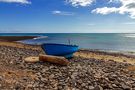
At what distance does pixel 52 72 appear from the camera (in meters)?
15.2

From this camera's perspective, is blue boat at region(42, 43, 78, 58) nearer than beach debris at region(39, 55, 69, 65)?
No

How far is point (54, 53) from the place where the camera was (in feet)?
82.7

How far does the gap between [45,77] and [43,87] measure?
7.03ft

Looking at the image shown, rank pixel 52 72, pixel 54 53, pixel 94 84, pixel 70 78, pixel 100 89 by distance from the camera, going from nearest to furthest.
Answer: pixel 100 89 < pixel 94 84 < pixel 70 78 < pixel 52 72 < pixel 54 53

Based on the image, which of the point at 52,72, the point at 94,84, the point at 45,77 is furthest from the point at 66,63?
the point at 94,84

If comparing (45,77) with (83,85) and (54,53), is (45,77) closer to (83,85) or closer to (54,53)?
(83,85)

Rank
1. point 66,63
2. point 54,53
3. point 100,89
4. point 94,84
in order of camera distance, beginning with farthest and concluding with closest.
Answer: point 54,53
point 66,63
point 94,84
point 100,89

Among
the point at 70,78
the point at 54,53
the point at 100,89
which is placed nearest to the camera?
the point at 100,89

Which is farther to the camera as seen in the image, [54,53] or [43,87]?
[54,53]

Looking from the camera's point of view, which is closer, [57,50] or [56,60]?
[56,60]

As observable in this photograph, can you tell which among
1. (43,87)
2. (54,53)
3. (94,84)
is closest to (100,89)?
(94,84)

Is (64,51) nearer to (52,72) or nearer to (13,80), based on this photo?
(52,72)

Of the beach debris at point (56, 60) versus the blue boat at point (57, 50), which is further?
the blue boat at point (57, 50)

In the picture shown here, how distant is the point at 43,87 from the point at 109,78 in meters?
4.05
